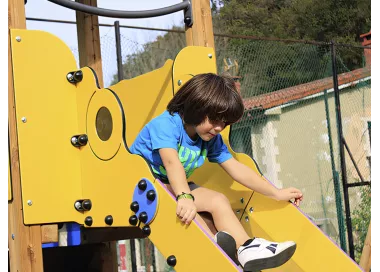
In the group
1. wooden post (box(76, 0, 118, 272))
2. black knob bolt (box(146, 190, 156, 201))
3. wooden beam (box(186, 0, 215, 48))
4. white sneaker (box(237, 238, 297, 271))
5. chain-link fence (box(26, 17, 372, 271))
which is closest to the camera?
white sneaker (box(237, 238, 297, 271))

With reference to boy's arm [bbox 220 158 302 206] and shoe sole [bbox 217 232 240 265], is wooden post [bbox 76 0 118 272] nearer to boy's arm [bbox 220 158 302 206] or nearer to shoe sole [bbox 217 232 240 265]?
boy's arm [bbox 220 158 302 206]

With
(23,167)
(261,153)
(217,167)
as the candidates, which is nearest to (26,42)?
(23,167)

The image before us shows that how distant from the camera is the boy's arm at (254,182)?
2.93 meters

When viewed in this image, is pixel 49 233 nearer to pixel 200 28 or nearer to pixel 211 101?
pixel 211 101

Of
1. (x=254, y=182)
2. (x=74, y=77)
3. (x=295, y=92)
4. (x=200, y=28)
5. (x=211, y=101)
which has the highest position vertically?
(x=200, y=28)

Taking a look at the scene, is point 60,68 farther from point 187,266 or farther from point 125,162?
point 187,266

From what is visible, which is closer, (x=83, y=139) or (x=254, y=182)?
(x=254, y=182)

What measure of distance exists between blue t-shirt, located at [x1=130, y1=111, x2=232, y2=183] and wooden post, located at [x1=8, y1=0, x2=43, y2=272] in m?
0.58

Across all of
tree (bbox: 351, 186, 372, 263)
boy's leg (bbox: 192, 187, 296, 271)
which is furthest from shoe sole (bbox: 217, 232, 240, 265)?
tree (bbox: 351, 186, 372, 263)

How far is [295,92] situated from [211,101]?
15.3 ft

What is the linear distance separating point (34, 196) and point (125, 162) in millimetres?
533

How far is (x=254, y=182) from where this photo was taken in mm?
2951

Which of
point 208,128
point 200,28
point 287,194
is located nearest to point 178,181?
point 208,128

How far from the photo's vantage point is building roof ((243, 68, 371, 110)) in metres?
6.38
